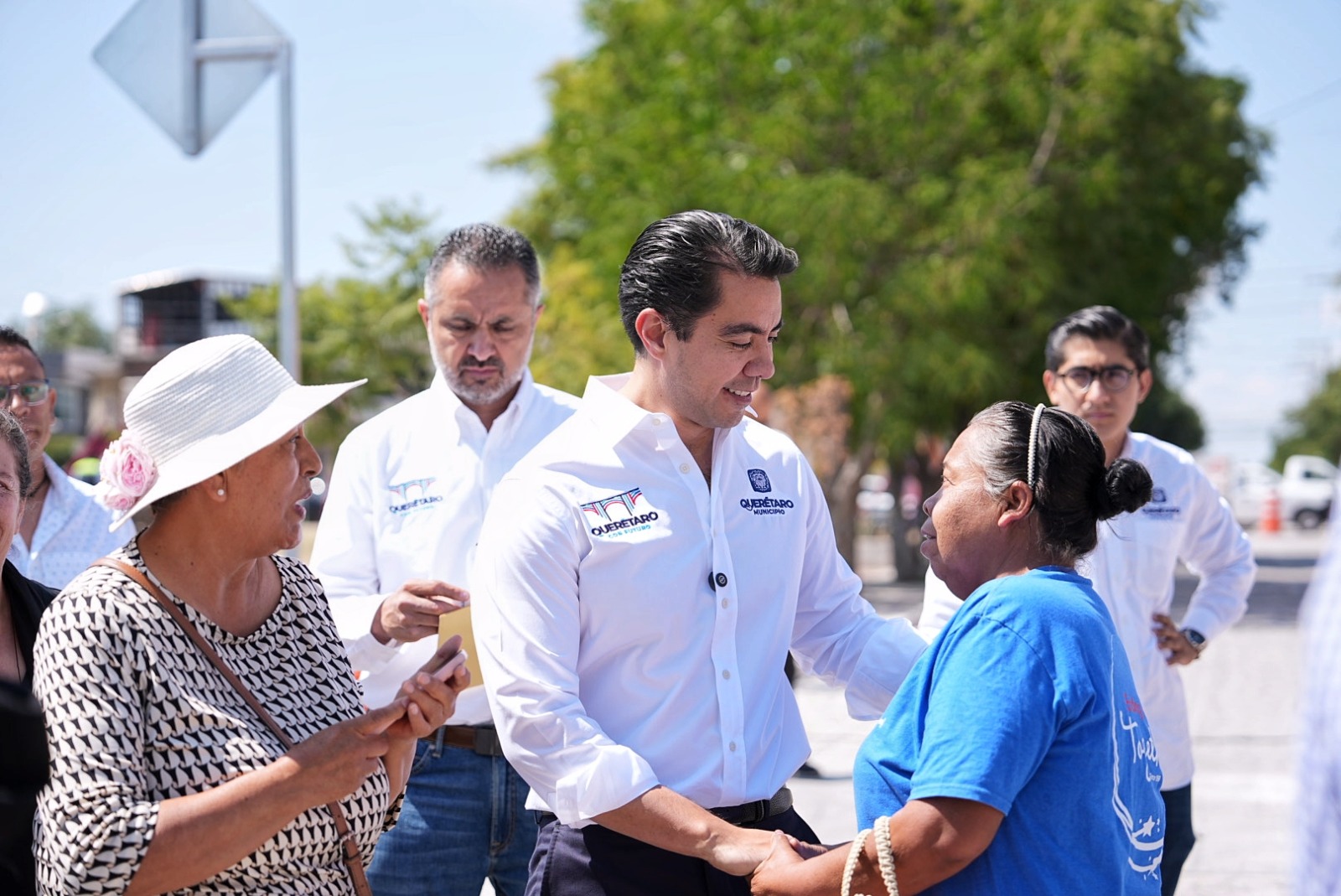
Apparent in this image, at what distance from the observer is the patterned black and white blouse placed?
2.23 metres

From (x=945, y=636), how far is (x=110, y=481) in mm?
1582

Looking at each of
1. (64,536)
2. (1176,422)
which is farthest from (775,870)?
(1176,422)

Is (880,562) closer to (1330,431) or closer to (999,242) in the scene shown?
(999,242)

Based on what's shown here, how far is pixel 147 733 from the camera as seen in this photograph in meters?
2.35

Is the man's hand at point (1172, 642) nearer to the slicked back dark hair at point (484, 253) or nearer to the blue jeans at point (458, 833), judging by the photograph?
the blue jeans at point (458, 833)

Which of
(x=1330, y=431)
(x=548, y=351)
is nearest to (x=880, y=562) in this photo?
(x=548, y=351)

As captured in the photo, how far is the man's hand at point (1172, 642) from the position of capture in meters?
4.42

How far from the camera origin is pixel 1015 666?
236cm

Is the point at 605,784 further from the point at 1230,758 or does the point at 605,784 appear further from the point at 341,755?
the point at 1230,758

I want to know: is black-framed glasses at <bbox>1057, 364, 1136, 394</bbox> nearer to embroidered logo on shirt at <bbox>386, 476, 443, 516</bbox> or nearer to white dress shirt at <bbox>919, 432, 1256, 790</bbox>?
white dress shirt at <bbox>919, 432, 1256, 790</bbox>

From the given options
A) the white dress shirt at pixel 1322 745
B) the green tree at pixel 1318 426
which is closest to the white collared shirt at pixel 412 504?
the white dress shirt at pixel 1322 745

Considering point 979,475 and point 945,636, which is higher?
point 979,475

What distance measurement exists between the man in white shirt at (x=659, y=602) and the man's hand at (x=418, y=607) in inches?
17.5

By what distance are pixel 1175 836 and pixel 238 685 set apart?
3.06 metres
